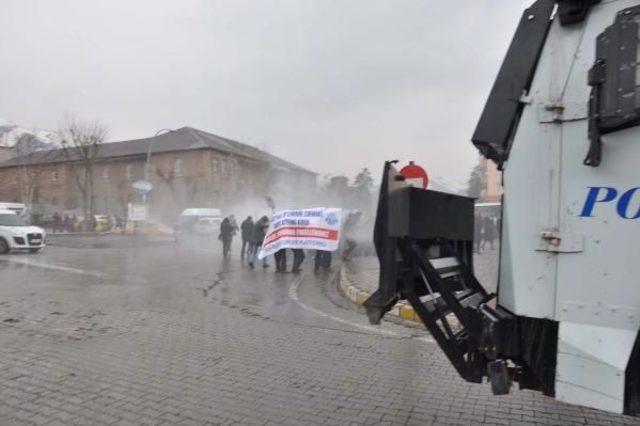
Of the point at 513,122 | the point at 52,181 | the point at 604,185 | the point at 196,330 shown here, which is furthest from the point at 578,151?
the point at 52,181

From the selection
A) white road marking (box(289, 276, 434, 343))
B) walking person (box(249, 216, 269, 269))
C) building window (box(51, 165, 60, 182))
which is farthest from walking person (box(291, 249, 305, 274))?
building window (box(51, 165, 60, 182))

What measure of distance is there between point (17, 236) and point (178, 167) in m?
38.0

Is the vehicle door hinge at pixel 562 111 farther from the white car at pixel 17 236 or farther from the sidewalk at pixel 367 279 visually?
the white car at pixel 17 236

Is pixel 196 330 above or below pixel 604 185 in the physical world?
below

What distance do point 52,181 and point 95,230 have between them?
30200mm

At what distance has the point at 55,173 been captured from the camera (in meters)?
66.6

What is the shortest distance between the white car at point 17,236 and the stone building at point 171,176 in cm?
3371

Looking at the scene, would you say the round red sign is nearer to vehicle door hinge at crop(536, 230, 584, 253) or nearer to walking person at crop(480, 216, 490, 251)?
vehicle door hinge at crop(536, 230, 584, 253)

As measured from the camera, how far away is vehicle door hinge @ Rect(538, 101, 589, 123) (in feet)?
8.34

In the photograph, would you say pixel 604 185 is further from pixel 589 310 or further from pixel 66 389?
pixel 66 389

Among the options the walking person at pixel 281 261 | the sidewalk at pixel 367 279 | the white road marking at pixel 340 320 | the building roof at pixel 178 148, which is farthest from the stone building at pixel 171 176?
the white road marking at pixel 340 320

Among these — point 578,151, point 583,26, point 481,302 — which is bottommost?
point 481,302

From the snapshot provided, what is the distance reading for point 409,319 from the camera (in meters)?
8.15

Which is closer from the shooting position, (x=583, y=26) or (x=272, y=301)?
(x=583, y=26)
